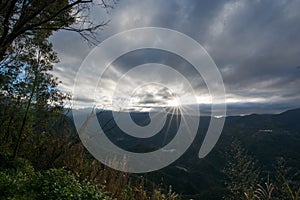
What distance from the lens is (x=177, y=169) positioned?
403 ft

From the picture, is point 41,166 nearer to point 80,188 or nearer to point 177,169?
point 80,188

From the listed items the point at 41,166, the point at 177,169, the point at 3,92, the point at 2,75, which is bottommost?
the point at 177,169

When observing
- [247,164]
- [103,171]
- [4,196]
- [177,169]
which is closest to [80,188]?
[4,196]

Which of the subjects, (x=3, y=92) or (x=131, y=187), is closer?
(x=131, y=187)

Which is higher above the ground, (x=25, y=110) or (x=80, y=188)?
(x=25, y=110)

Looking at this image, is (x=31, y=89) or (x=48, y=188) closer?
(x=48, y=188)

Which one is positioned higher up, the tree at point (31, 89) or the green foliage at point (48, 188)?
the tree at point (31, 89)

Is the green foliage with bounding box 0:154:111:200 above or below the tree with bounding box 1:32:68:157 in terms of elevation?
below

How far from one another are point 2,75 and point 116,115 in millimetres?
3634

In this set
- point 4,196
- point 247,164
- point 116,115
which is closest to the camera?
point 4,196

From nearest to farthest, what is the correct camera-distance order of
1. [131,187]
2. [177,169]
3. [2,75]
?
[131,187], [2,75], [177,169]

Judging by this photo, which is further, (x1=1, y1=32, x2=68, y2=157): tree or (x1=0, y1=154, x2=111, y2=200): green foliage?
(x1=1, y1=32, x2=68, y2=157): tree

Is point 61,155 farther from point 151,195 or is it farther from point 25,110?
point 151,195

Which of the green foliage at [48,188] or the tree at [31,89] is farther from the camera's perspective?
the tree at [31,89]
